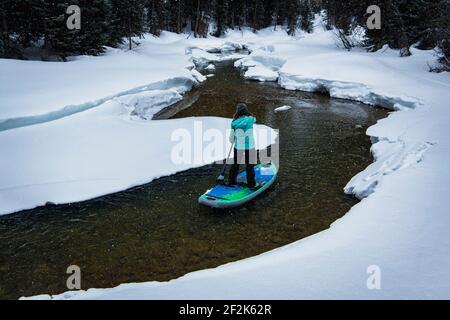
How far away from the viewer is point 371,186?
8320 mm

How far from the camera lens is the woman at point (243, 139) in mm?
8055

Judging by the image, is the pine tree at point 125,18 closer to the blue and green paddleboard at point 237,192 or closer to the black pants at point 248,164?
the blue and green paddleboard at point 237,192

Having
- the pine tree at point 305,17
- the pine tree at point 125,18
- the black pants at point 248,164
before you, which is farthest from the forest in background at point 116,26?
the pine tree at point 305,17

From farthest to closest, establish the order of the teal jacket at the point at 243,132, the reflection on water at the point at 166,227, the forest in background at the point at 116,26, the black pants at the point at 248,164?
the forest in background at the point at 116,26 → the black pants at the point at 248,164 → the teal jacket at the point at 243,132 → the reflection on water at the point at 166,227

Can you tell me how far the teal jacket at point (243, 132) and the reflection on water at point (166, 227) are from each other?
1.46m

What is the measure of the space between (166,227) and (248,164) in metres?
2.37

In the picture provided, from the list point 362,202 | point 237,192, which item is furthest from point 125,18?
point 362,202

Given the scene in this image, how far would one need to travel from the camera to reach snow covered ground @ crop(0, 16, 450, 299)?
4117 mm

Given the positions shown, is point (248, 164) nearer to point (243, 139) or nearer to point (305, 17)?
point (243, 139)

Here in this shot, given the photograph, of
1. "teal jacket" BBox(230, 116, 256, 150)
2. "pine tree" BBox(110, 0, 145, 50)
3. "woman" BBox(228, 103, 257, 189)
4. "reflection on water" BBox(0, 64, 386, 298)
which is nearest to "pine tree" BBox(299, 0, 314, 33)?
"pine tree" BBox(110, 0, 145, 50)

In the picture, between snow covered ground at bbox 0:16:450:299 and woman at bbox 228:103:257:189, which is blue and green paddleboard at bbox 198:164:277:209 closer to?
woman at bbox 228:103:257:189

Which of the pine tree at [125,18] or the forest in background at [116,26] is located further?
the pine tree at [125,18]

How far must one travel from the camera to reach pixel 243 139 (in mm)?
8281
